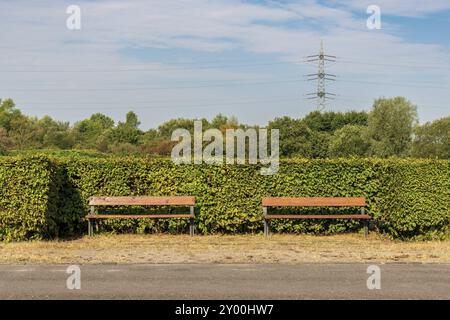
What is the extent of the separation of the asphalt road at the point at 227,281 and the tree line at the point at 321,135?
36420 millimetres

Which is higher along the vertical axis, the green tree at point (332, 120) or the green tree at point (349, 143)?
the green tree at point (332, 120)

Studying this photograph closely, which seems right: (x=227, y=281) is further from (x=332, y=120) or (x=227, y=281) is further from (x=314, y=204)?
(x=332, y=120)

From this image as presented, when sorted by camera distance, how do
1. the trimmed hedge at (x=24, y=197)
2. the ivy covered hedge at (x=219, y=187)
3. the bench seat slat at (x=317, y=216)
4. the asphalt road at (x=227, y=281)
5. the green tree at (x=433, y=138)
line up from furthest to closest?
the green tree at (x=433, y=138) < the ivy covered hedge at (x=219, y=187) < the bench seat slat at (x=317, y=216) < the trimmed hedge at (x=24, y=197) < the asphalt road at (x=227, y=281)

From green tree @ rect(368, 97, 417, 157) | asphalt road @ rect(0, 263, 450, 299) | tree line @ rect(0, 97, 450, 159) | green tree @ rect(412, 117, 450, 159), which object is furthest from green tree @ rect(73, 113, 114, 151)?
asphalt road @ rect(0, 263, 450, 299)

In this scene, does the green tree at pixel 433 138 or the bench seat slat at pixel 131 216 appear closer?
the bench seat slat at pixel 131 216

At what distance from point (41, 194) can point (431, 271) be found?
30.1 feet

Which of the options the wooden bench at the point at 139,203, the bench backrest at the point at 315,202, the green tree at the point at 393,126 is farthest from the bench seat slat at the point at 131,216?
the green tree at the point at 393,126

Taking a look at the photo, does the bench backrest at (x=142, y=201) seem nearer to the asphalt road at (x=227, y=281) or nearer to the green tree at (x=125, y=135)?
the asphalt road at (x=227, y=281)

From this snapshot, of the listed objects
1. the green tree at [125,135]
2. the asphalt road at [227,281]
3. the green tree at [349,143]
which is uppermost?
the green tree at [125,135]

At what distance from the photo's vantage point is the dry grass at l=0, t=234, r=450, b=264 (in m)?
12.0

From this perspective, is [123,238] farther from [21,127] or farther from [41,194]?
[21,127]

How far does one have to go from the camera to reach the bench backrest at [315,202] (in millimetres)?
16156

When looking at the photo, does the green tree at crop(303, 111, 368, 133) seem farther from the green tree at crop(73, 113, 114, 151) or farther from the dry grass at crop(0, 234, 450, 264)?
the dry grass at crop(0, 234, 450, 264)

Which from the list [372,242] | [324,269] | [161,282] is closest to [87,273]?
[161,282]
